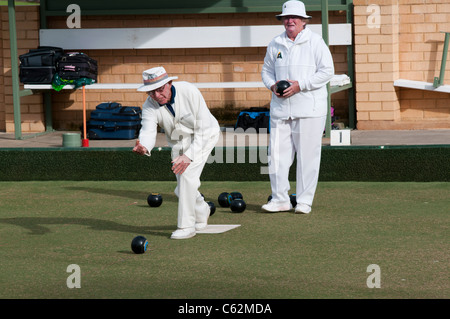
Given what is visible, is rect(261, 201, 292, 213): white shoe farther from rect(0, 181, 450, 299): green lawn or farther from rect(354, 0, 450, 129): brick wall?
rect(354, 0, 450, 129): brick wall

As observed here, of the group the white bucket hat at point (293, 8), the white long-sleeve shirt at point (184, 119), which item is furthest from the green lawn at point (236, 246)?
the white bucket hat at point (293, 8)

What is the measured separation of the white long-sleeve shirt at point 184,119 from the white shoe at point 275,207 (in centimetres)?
113

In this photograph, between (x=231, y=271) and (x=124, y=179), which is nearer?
(x=231, y=271)

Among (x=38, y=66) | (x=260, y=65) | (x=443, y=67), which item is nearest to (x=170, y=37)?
(x=260, y=65)

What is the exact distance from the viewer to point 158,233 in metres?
6.06

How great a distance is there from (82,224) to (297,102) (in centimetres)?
196

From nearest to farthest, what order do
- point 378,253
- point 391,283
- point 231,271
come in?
point 391,283
point 231,271
point 378,253

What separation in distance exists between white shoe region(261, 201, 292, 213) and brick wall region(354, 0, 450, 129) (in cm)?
511

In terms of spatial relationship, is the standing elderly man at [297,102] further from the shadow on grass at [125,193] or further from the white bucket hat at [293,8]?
the shadow on grass at [125,193]

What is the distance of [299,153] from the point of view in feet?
22.1

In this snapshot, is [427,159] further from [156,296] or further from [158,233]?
[156,296]

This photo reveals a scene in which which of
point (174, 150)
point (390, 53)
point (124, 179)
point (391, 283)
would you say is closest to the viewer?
point (391, 283)
